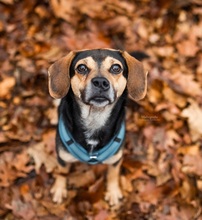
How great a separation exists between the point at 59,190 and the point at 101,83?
148 cm

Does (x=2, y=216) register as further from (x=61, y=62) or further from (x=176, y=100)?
(x=176, y=100)

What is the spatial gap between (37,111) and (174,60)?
6.19 ft

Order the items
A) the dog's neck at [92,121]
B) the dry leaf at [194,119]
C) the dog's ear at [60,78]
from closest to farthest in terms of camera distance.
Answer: the dog's ear at [60,78] → the dog's neck at [92,121] → the dry leaf at [194,119]

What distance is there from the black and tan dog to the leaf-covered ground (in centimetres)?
50

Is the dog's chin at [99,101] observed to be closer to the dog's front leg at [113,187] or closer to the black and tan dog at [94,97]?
the black and tan dog at [94,97]

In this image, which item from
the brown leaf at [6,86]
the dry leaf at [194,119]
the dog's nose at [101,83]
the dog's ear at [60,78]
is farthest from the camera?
the brown leaf at [6,86]

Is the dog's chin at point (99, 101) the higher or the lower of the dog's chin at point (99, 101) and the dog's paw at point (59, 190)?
the higher

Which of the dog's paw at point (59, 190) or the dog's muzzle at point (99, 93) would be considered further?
the dog's paw at point (59, 190)

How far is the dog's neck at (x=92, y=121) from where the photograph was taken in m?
3.35

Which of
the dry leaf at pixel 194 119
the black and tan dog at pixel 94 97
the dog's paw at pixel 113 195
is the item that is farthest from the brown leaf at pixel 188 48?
the dog's paw at pixel 113 195

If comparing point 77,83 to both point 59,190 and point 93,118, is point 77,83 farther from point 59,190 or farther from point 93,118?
point 59,190

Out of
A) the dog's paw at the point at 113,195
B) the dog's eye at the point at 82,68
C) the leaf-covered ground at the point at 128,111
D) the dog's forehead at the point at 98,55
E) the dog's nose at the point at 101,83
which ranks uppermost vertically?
the dog's forehead at the point at 98,55

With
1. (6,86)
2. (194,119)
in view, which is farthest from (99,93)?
(6,86)

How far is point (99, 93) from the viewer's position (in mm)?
3006
